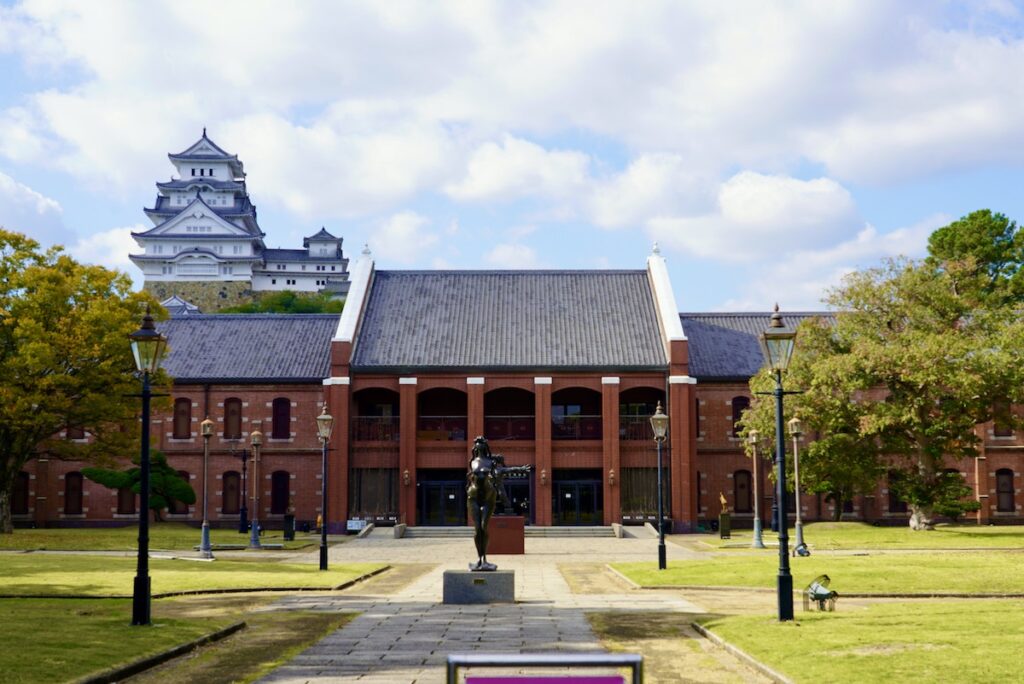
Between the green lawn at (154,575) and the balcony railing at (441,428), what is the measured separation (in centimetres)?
2024

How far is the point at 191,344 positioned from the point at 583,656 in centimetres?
5529

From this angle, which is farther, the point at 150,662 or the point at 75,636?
the point at 75,636

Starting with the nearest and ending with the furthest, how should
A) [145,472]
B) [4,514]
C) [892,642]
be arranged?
[892,642], [145,472], [4,514]

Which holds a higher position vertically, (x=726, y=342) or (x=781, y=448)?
(x=726, y=342)

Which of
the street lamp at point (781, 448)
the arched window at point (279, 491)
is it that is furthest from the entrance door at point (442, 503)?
the street lamp at point (781, 448)

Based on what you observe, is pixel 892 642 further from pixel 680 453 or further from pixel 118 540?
pixel 680 453

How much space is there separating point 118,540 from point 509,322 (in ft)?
78.1

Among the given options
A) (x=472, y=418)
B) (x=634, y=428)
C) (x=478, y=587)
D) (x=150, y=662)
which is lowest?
(x=150, y=662)

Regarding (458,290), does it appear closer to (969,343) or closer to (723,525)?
(723,525)

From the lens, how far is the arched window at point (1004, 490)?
5550 cm

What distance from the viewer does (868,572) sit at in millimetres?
26203

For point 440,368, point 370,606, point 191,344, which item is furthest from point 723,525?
point 191,344

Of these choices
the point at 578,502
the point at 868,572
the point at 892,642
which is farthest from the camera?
the point at 578,502

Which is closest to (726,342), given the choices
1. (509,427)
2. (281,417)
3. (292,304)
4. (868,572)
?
(509,427)
